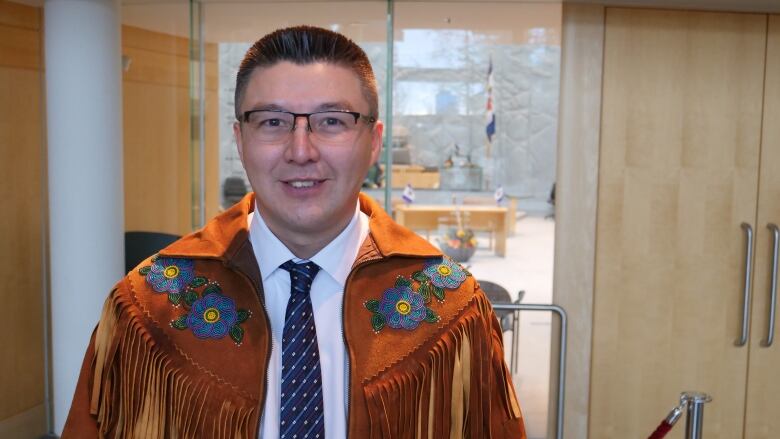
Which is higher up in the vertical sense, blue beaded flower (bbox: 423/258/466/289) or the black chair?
blue beaded flower (bbox: 423/258/466/289)

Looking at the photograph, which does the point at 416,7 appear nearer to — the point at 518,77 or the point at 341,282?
the point at 518,77

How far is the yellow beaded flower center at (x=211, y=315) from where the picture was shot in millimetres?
1502

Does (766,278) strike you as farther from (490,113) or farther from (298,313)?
(298,313)

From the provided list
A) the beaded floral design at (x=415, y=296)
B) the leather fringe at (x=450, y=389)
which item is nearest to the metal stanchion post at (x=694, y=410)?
the leather fringe at (x=450, y=389)

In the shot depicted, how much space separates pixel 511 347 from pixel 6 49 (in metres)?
2.92

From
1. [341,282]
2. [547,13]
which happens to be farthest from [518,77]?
[341,282]

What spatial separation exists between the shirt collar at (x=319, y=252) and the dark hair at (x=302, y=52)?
22 cm

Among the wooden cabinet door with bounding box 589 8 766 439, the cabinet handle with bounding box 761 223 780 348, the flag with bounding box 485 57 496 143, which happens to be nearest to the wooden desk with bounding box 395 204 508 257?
the flag with bounding box 485 57 496 143

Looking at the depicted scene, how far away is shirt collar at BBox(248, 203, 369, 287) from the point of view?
153cm

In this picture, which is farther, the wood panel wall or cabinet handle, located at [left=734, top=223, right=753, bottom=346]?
the wood panel wall

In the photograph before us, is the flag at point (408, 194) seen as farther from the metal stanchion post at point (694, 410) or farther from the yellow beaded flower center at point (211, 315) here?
the yellow beaded flower center at point (211, 315)

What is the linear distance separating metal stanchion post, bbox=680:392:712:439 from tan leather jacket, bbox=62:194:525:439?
1.60 metres

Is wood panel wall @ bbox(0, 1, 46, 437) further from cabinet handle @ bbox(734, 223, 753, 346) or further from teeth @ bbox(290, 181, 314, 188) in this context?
cabinet handle @ bbox(734, 223, 753, 346)

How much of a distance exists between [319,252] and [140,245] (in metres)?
3.13
